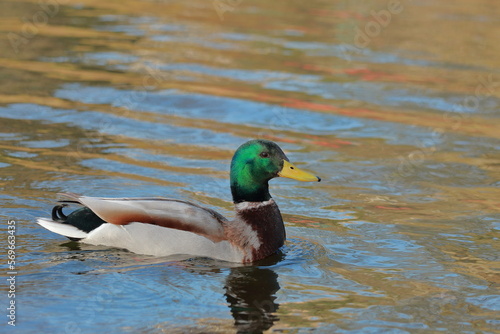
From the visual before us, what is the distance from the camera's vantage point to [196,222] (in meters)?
7.09

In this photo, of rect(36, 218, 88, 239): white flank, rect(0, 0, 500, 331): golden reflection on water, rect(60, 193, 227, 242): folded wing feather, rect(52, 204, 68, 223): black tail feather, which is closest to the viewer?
rect(60, 193, 227, 242): folded wing feather

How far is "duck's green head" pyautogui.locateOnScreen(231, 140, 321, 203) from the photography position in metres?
7.34

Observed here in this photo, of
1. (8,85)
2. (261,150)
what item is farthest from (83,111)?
(261,150)

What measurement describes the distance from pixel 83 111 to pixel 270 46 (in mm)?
6023

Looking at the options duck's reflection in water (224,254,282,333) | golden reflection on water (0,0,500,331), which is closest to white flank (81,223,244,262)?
duck's reflection in water (224,254,282,333)

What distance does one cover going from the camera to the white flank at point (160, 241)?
23.2 ft

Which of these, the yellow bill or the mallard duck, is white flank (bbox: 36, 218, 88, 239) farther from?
the yellow bill

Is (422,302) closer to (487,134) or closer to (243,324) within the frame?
(243,324)

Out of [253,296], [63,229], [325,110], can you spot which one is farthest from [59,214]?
[325,110]

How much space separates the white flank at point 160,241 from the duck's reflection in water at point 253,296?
199 mm

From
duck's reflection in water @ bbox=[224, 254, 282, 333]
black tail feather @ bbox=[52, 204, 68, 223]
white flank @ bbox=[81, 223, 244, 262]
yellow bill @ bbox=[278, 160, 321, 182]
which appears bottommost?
duck's reflection in water @ bbox=[224, 254, 282, 333]

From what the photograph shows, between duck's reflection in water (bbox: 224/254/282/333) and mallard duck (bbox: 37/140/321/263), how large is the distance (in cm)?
22

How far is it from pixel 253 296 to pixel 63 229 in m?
1.71

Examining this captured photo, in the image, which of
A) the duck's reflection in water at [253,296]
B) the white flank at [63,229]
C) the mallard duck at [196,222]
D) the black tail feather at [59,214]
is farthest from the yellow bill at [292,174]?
the black tail feather at [59,214]
